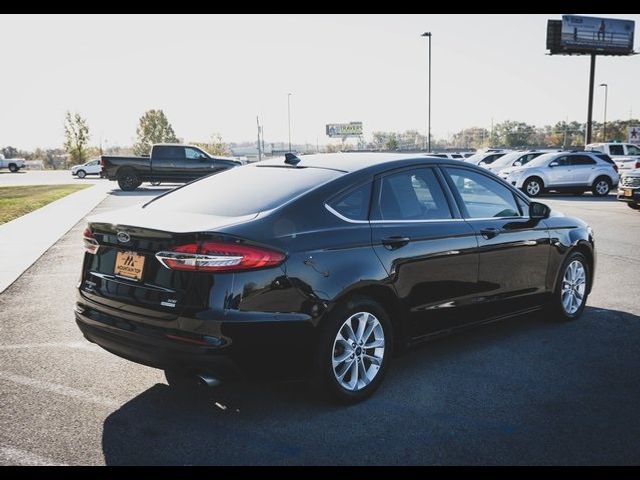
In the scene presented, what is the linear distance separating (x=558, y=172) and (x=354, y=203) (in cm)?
2054

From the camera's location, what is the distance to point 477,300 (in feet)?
16.3

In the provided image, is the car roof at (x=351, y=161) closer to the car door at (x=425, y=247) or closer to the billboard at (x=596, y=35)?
the car door at (x=425, y=247)

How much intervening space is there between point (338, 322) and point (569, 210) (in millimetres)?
15298

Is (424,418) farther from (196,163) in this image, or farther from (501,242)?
(196,163)

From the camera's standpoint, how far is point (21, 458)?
339 centimetres

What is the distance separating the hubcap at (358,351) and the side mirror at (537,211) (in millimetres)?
2156

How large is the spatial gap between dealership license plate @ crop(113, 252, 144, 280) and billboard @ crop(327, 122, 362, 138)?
11061 cm

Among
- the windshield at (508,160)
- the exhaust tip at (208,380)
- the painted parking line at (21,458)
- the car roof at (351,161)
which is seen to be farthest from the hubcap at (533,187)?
the painted parking line at (21,458)

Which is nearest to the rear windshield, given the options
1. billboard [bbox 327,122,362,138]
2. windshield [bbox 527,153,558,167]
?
windshield [bbox 527,153,558,167]

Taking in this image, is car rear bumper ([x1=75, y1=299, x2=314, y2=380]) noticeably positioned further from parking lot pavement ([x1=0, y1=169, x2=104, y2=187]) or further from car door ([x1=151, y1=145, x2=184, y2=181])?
parking lot pavement ([x1=0, y1=169, x2=104, y2=187])

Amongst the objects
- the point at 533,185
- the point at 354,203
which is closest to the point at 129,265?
the point at 354,203

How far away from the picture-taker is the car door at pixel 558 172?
22.8m

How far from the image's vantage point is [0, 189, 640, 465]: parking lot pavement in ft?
11.3
